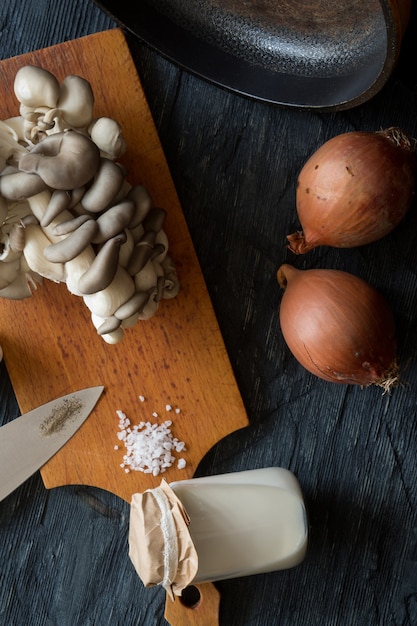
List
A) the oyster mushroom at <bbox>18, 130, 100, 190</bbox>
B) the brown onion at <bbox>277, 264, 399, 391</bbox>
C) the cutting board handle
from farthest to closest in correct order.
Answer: the cutting board handle, the brown onion at <bbox>277, 264, 399, 391</bbox>, the oyster mushroom at <bbox>18, 130, 100, 190</bbox>

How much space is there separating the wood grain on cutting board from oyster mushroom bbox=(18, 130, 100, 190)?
218 millimetres

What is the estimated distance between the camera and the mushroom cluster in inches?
35.0

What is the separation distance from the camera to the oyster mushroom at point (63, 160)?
88cm

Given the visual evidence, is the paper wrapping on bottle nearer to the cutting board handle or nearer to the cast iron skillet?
the cutting board handle

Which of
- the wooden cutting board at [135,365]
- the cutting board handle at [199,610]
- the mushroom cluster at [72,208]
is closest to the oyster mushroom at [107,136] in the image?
the mushroom cluster at [72,208]

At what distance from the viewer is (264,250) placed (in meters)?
1.13

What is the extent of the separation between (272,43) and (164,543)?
0.75 m

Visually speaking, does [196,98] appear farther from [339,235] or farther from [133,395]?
[133,395]

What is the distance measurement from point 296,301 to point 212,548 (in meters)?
0.38

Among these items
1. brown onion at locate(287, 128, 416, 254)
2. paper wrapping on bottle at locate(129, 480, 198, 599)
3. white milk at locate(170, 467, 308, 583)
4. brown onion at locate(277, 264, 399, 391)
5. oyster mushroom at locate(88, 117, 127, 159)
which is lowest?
white milk at locate(170, 467, 308, 583)

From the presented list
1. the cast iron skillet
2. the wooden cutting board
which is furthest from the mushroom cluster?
the cast iron skillet

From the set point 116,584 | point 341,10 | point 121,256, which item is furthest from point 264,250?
point 116,584

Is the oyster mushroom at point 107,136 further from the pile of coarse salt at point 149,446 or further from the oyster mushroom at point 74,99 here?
the pile of coarse salt at point 149,446

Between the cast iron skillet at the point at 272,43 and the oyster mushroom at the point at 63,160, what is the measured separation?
29 centimetres
